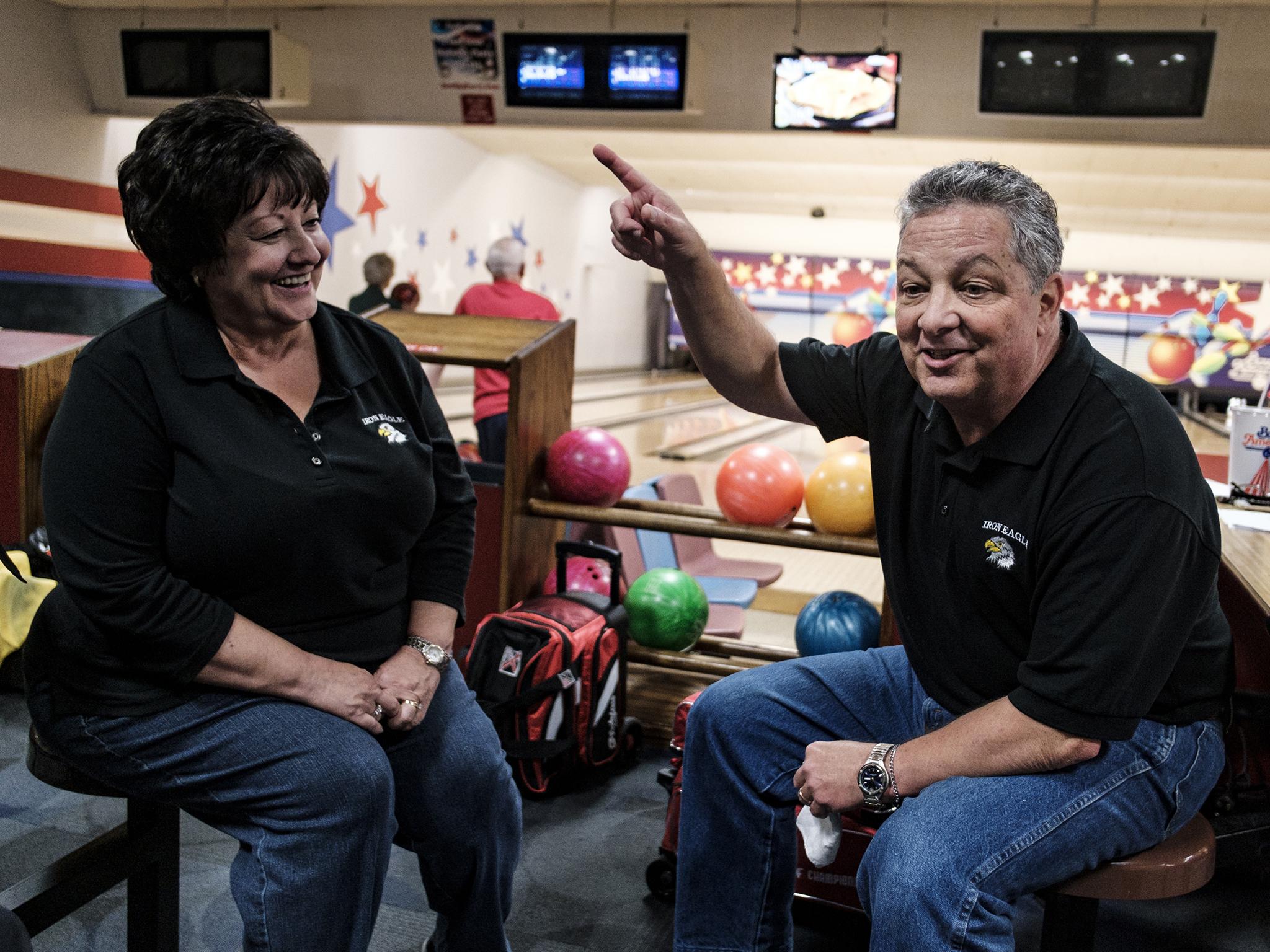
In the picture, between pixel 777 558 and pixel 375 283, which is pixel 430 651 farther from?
pixel 375 283

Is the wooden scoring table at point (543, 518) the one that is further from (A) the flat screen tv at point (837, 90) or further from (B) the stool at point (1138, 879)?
(A) the flat screen tv at point (837, 90)

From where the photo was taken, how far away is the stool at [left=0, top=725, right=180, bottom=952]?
1.30m

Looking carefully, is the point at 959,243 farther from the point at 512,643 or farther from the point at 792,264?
the point at 792,264

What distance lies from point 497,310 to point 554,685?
2381 millimetres

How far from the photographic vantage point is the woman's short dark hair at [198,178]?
121 cm

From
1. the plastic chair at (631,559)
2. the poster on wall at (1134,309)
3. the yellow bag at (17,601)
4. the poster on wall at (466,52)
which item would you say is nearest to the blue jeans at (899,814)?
the plastic chair at (631,559)

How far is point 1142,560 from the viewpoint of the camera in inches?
42.2

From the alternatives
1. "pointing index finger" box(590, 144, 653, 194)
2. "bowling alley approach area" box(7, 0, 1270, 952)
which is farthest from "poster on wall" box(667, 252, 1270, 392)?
"pointing index finger" box(590, 144, 653, 194)

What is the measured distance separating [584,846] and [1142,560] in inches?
51.5

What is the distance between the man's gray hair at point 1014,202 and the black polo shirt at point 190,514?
0.71 meters

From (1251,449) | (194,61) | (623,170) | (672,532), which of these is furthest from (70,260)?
(1251,449)

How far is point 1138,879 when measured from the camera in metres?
1.15

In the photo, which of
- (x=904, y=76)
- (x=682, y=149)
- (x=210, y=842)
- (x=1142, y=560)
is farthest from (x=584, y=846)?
(x=682, y=149)

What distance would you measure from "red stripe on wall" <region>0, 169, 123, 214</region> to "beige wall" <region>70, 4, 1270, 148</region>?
45 centimetres
